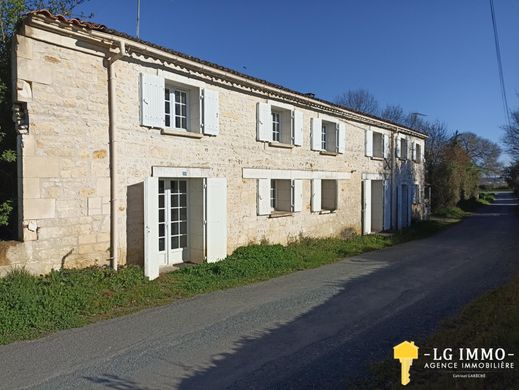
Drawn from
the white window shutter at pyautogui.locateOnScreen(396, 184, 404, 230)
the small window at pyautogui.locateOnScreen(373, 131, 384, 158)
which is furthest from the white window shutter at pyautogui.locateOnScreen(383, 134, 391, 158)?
the white window shutter at pyautogui.locateOnScreen(396, 184, 404, 230)

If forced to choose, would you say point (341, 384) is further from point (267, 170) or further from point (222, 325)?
point (267, 170)

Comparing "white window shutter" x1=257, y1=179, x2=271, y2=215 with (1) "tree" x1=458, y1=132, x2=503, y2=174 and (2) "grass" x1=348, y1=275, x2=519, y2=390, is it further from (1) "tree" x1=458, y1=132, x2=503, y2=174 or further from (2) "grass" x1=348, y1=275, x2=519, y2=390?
(1) "tree" x1=458, y1=132, x2=503, y2=174

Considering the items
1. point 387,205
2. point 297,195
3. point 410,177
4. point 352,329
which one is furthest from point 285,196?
point 410,177

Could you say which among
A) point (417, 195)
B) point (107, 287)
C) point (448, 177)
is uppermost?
point (448, 177)

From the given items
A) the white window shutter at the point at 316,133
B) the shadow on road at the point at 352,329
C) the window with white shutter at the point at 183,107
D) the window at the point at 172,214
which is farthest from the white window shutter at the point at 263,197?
the shadow on road at the point at 352,329

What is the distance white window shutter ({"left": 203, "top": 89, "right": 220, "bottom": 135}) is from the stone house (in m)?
0.04

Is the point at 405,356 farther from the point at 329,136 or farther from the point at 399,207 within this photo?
the point at 399,207

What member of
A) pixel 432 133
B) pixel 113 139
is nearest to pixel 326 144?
pixel 113 139

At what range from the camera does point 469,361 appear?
372 cm

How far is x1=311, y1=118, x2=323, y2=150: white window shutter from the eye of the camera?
504 inches

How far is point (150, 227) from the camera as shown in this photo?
768cm

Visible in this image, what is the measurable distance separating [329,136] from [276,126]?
295 centimetres

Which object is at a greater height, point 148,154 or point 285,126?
point 285,126

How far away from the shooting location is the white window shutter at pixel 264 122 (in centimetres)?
1074
